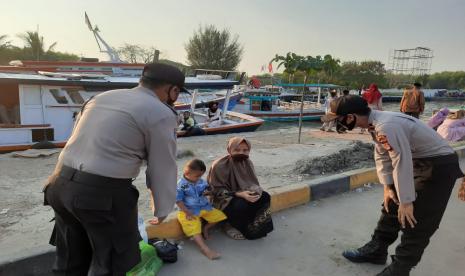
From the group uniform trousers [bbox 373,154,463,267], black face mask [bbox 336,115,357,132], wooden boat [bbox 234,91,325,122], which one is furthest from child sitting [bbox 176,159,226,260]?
wooden boat [bbox 234,91,325,122]

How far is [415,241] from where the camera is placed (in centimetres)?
290

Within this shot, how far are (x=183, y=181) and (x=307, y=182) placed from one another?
2.06 metres

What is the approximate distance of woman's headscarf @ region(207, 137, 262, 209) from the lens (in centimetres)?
405

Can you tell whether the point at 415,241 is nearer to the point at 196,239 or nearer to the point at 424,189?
the point at 424,189

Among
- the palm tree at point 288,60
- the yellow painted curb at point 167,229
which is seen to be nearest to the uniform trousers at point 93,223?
the yellow painted curb at point 167,229

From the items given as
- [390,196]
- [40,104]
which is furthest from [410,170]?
[40,104]

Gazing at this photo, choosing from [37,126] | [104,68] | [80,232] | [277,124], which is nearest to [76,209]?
[80,232]

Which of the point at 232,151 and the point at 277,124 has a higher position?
the point at 232,151

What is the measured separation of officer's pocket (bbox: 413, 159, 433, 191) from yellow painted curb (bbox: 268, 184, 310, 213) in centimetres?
195

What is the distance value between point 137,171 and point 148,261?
118 cm

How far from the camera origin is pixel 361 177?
586 cm

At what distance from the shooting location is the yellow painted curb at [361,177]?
5.73m

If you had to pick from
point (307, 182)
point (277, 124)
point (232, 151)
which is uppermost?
point (232, 151)

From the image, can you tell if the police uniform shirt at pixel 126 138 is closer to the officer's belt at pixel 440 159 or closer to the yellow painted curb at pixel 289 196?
the officer's belt at pixel 440 159
